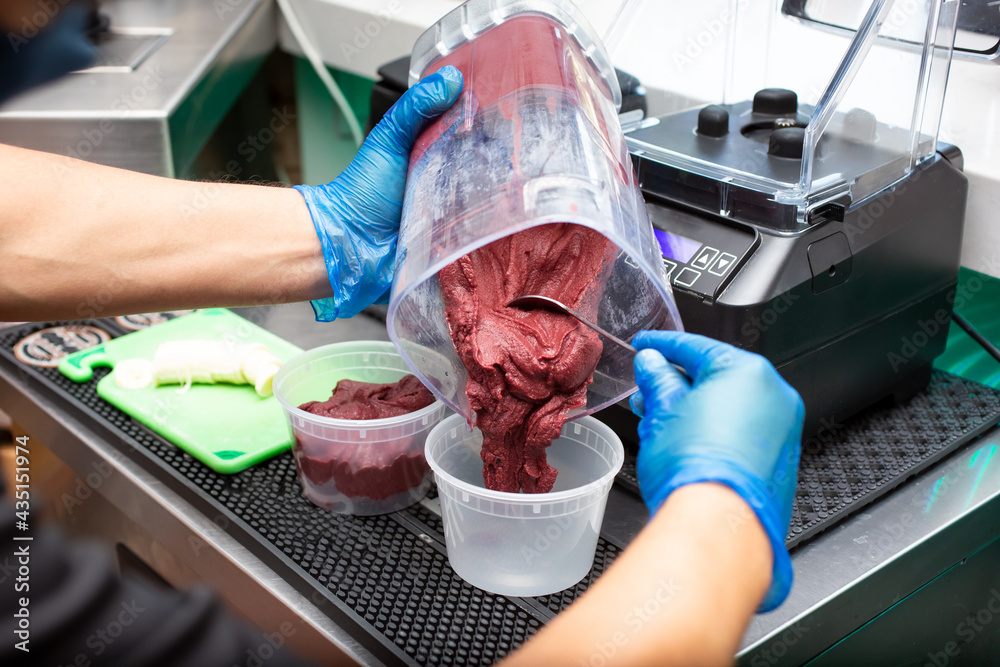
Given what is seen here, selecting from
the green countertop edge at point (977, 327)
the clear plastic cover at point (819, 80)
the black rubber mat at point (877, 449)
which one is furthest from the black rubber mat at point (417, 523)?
the clear plastic cover at point (819, 80)

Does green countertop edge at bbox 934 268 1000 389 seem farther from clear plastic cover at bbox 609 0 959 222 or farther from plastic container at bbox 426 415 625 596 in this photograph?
plastic container at bbox 426 415 625 596

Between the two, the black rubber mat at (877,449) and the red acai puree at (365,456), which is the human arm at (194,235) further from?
the black rubber mat at (877,449)

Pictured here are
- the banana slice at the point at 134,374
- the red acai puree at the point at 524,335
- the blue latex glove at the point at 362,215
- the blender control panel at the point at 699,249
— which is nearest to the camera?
the red acai puree at the point at 524,335

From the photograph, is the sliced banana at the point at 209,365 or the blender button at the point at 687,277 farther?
the sliced banana at the point at 209,365

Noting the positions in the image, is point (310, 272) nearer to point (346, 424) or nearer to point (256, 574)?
point (346, 424)

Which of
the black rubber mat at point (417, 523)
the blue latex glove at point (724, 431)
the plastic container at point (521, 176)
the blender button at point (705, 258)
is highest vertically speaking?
the plastic container at point (521, 176)

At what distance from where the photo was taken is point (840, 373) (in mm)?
1177

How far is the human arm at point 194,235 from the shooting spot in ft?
3.51

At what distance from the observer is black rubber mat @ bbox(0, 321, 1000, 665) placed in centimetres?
97

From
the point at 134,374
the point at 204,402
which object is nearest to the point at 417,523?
the point at 204,402

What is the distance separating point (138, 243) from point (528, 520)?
0.63 metres

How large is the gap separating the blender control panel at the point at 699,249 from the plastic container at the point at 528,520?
0.74 feet

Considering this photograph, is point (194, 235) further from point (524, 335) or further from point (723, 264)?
point (723, 264)

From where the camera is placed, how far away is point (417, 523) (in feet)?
3.76
